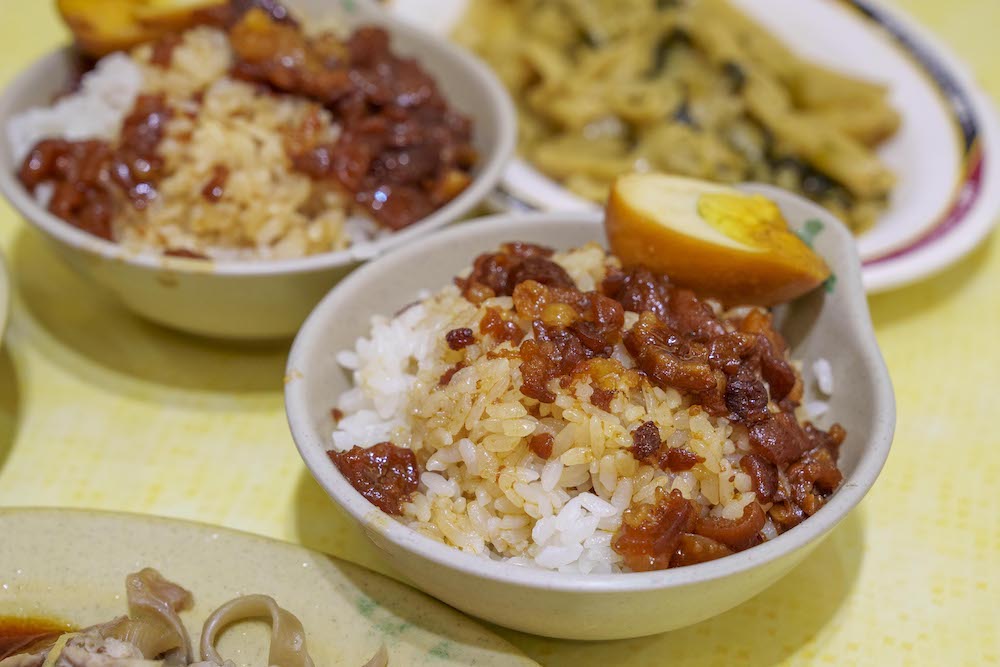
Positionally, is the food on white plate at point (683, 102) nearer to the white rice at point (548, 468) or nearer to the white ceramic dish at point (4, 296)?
the white rice at point (548, 468)

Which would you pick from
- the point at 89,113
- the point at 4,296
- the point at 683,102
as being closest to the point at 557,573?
the point at 4,296

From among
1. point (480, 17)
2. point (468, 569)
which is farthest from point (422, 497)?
point (480, 17)

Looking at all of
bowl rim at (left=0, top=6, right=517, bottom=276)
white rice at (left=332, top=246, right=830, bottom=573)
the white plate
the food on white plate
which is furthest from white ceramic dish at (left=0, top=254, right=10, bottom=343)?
the food on white plate

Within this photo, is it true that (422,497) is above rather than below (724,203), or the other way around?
below

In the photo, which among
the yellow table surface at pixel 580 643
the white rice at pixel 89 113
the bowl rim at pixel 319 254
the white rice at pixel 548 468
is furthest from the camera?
the white rice at pixel 89 113

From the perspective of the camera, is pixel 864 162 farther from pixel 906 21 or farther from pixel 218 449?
pixel 218 449

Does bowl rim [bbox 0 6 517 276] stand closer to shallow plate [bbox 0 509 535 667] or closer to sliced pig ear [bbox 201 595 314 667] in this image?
shallow plate [bbox 0 509 535 667]

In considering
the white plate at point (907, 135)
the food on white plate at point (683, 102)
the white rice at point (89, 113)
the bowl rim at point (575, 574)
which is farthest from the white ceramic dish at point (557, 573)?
the white rice at point (89, 113)
